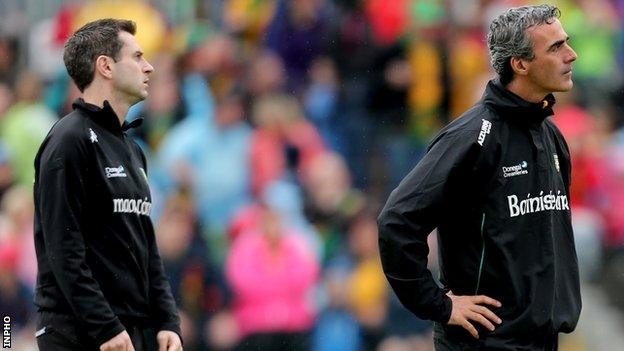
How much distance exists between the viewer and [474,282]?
16.7ft

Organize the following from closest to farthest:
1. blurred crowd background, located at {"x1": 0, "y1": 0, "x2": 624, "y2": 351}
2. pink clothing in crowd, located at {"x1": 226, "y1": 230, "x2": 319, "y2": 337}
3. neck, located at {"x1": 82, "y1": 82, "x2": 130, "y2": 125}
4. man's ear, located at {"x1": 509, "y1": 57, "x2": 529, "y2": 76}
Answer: man's ear, located at {"x1": 509, "y1": 57, "x2": 529, "y2": 76}, neck, located at {"x1": 82, "y1": 82, "x2": 130, "y2": 125}, pink clothing in crowd, located at {"x1": 226, "y1": 230, "x2": 319, "y2": 337}, blurred crowd background, located at {"x1": 0, "y1": 0, "x2": 624, "y2": 351}

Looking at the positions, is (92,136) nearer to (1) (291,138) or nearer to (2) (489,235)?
(2) (489,235)

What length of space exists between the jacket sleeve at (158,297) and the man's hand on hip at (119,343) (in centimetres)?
46

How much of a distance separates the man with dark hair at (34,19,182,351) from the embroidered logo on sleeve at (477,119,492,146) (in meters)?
1.46

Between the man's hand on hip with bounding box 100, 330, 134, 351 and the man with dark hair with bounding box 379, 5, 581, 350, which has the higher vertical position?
the man with dark hair with bounding box 379, 5, 581, 350

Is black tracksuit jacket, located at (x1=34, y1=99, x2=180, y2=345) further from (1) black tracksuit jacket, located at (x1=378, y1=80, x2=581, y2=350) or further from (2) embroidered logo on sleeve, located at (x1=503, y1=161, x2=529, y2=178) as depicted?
(2) embroidered logo on sleeve, located at (x1=503, y1=161, x2=529, y2=178)

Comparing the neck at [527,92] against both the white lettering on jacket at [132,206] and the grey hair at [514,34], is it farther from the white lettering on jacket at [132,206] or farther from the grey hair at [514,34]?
the white lettering on jacket at [132,206]

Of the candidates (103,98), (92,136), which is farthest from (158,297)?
(103,98)

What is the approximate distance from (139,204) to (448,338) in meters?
1.41

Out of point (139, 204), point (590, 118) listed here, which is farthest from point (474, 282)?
point (590, 118)

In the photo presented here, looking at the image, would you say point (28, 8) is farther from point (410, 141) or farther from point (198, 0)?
point (410, 141)

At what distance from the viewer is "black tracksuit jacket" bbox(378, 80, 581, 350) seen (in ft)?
16.5

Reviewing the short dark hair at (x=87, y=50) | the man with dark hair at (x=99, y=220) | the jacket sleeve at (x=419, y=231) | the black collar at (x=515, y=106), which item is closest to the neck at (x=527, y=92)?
the black collar at (x=515, y=106)

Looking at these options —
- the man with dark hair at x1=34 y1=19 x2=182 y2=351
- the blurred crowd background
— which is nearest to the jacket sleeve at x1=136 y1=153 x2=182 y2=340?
the man with dark hair at x1=34 y1=19 x2=182 y2=351
